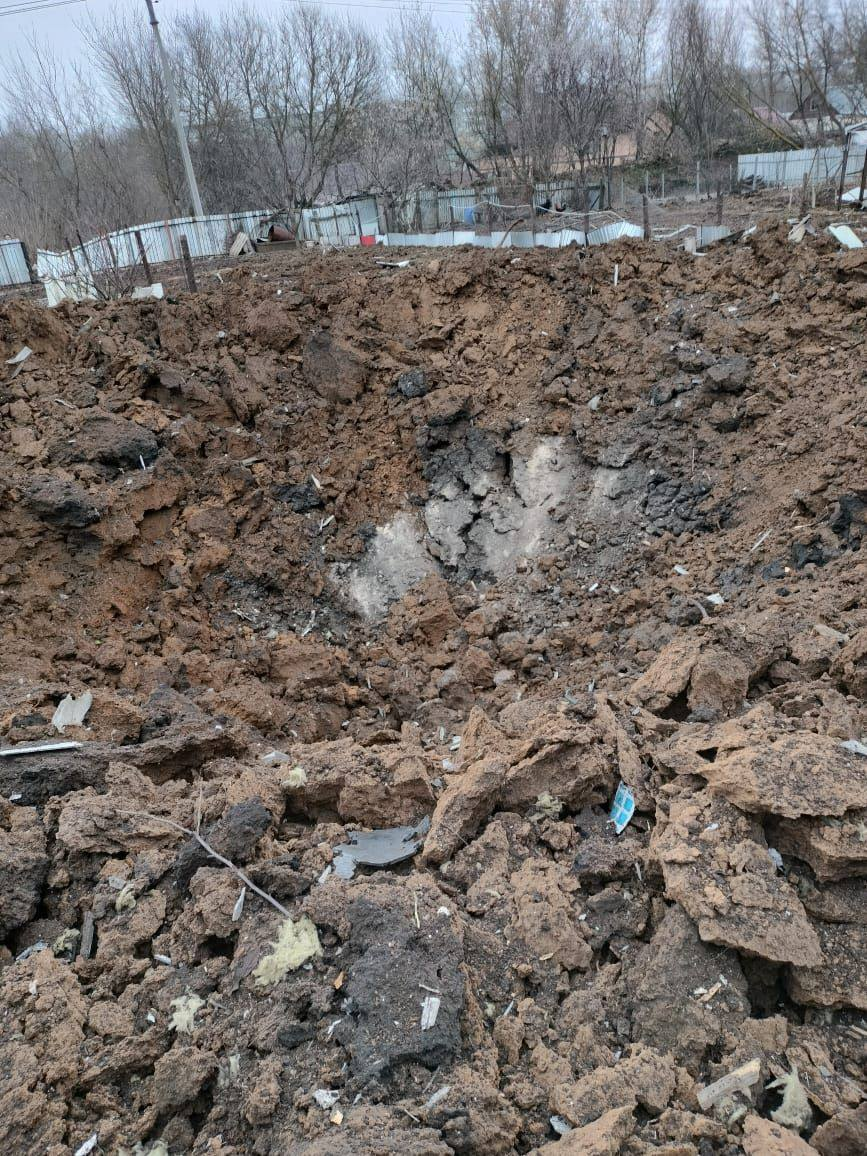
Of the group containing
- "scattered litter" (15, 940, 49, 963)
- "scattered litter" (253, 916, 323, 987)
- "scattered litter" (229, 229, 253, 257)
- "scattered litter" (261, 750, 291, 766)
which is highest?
"scattered litter" (229, 229, 253, 257)

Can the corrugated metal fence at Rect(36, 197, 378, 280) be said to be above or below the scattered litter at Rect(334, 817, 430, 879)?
above

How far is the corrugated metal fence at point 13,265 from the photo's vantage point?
48.1 ft

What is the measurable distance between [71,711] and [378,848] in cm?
272

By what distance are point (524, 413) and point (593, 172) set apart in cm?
1783

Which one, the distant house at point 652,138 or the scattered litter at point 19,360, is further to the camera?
the distant house at point 652,138

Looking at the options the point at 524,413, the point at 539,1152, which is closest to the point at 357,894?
the point at 539,1152

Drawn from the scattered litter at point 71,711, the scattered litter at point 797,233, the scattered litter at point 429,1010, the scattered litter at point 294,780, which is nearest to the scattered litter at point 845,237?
the scattered litter at point 797,233

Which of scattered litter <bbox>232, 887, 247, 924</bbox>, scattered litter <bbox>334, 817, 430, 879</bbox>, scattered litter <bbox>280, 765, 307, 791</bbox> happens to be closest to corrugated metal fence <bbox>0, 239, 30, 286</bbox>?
scattered litter <bbox>280, 765, 307, 791</bbox>

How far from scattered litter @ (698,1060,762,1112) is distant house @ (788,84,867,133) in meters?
23.3

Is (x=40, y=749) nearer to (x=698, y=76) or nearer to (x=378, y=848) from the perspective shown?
(x=378, y=848)

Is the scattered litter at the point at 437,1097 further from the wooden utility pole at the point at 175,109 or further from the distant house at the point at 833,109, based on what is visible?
the distant house at the point at 833,109

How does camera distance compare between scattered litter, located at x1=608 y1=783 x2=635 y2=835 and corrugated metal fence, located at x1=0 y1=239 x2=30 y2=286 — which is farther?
corrugated metal fence, located at x1=0 y1=239 x2=30 y2=286

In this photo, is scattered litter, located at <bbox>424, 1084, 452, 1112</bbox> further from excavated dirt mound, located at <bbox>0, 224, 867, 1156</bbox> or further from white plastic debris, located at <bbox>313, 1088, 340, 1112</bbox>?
white plastic debris, located at <bbox>313, 1088, 340, 1112</bbox>

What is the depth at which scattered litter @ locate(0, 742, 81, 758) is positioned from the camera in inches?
164
